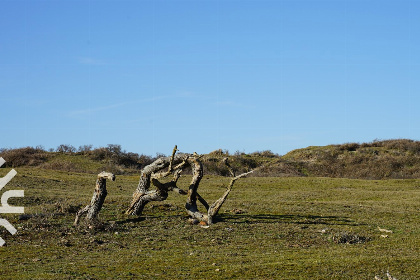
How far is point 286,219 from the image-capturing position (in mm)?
27141

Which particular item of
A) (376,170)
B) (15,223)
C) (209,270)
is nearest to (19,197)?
(15,223)

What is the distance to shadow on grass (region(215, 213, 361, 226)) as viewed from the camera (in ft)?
86.1

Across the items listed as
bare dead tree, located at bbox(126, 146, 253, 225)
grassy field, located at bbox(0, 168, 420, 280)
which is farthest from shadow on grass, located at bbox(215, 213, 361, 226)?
bare dead tree, located at bbox(126, 146, 253, 225)

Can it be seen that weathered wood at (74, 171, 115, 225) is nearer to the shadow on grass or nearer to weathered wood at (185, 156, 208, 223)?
weathered wood at (185, 156, 208, 223)

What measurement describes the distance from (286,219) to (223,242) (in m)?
6.47

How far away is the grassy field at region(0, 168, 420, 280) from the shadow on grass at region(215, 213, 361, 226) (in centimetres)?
→ 5

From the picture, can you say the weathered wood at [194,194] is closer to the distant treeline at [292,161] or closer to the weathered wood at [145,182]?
the weathered wood at [145,182]

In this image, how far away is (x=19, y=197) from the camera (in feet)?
109

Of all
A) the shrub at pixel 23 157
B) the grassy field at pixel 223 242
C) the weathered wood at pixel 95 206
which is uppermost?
the shrub at pixel 23 157

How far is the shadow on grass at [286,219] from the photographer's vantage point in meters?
26.2

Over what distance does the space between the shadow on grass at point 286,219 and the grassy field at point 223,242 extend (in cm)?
5

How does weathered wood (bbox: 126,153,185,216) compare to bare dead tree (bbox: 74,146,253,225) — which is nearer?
bare dead tree (bbox: 74,146,253,225)

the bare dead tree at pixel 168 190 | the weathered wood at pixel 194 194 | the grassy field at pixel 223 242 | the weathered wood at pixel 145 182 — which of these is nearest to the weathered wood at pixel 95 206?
the bare dead tree at pixel 168 190

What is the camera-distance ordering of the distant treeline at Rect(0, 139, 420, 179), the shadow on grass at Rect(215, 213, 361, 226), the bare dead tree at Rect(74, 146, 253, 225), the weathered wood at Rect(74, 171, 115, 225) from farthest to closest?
the distant treeline at Rect(0, 139, 420, 179)
the shadow on grass at Rect(215, 213, 361, 226)
the bare dead tree at Rect(74, 146, 253, 225)
the weathered wood at Rect(74, 171, 115, 225)
